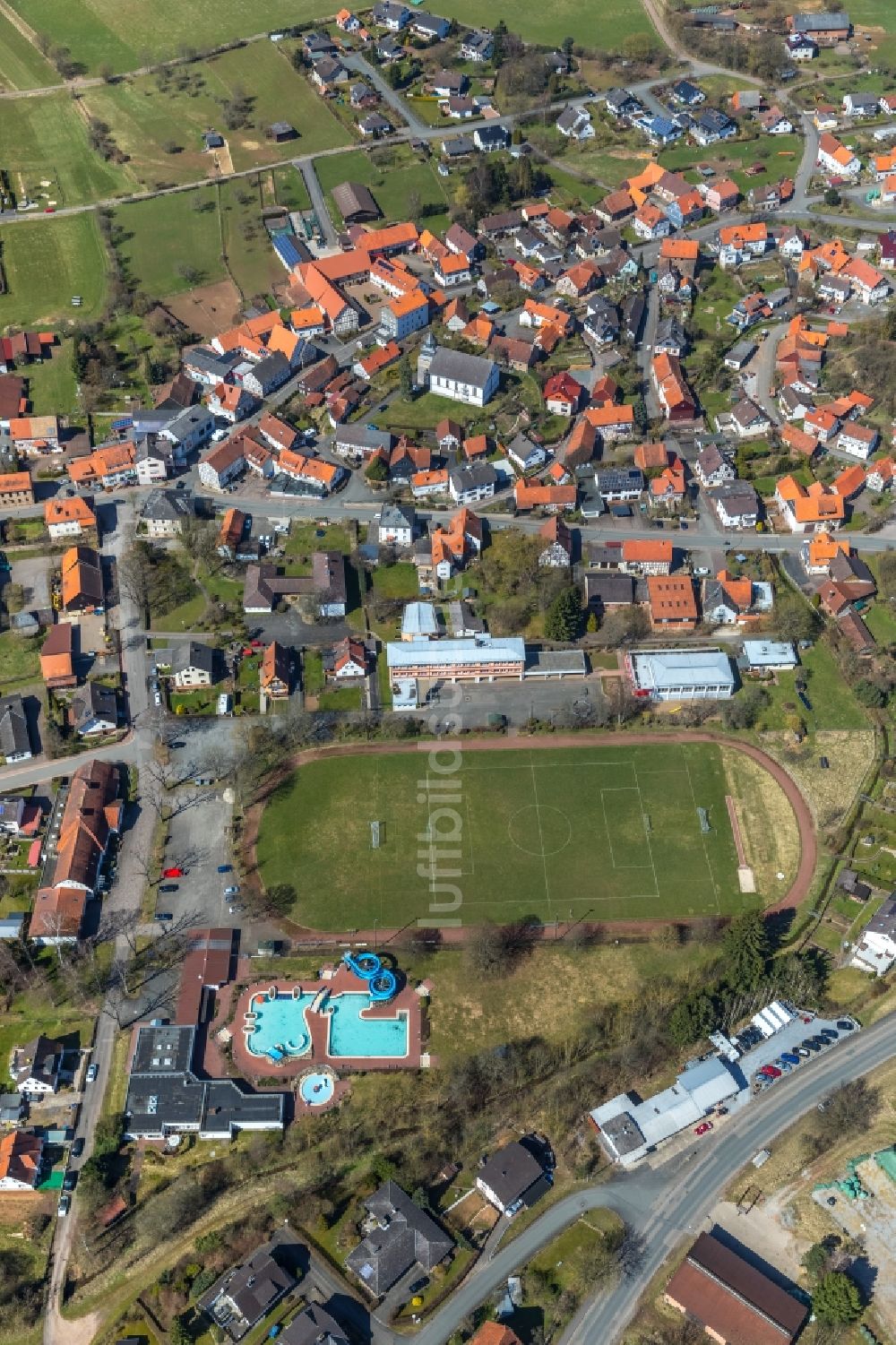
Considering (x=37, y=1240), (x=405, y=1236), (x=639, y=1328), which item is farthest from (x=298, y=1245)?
(x=639, y=1328)

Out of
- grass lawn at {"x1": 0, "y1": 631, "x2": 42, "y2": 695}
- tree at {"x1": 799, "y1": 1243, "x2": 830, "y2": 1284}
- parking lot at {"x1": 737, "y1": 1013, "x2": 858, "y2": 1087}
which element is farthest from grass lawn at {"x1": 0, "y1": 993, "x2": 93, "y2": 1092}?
tree at {"x1": 799, "y1": 1243, "x2": 830, "y2": 1284}

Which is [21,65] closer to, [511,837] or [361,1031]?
[511,837]

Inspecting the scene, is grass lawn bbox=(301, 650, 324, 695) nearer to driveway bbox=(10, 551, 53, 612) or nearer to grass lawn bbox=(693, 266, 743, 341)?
driveway bbox=(10, 551, 53, 612)

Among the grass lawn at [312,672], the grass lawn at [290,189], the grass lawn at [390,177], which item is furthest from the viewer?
the grass lawn at [290,189]

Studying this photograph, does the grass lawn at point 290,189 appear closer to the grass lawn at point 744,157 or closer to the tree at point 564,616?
the grass lawn at point 744,157

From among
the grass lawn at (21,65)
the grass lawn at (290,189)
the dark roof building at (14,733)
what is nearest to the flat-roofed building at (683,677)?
the dark roof building at (14,733)

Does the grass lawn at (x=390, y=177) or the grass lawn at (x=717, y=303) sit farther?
the grass lawn at (x=390, y=177)
